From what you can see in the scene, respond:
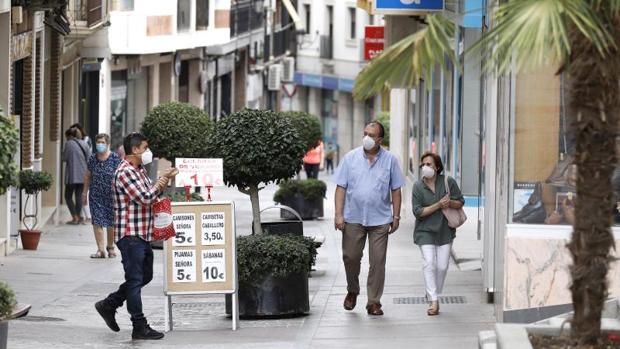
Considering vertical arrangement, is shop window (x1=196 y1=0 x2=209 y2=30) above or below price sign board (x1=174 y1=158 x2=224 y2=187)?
above

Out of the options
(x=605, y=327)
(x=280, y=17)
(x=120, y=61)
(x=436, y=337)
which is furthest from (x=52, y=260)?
(x=280, y=17)

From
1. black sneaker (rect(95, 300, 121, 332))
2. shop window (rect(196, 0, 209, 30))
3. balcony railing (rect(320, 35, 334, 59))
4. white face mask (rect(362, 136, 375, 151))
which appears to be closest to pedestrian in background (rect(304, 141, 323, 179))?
shop window (rect(196, 0, 209, 30))

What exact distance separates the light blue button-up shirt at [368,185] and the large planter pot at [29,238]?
26.3ft

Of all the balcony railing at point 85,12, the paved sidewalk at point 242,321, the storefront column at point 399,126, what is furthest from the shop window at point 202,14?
the paved sidewalk at point 242,321

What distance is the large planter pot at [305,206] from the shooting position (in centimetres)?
2831

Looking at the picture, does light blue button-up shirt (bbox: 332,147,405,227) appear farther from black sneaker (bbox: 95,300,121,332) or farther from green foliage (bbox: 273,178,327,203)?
green foliage (bbox: 273,178,327,203)

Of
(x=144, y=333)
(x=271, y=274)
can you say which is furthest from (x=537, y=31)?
(x=271, y=274)

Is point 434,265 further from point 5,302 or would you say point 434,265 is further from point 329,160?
point 329,160

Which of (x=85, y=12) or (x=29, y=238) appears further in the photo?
(x=85, y=12)

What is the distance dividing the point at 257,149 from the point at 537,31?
23.6 ft

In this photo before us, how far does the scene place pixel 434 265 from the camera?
551 inches

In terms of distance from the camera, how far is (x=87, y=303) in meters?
15.1

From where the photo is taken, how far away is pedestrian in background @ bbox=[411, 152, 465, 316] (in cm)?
1387

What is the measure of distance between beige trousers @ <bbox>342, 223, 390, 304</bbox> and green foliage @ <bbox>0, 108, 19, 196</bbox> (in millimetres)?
4934
